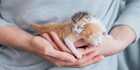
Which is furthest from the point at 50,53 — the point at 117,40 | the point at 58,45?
the point at 117,40

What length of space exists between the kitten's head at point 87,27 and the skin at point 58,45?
0.14 ft

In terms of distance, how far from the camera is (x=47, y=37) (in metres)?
0.84

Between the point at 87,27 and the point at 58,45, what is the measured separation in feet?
0.29

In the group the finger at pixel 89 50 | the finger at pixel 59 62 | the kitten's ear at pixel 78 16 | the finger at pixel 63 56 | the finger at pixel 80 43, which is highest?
the kitten's ear at pixel 78 16

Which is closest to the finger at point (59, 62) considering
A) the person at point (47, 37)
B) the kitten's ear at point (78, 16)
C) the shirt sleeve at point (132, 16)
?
the person at point (47, 37)

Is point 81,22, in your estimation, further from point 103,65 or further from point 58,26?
point 103,65

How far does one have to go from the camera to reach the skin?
0.83 m

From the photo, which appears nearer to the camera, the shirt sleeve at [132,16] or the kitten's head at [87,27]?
the kitten's head at [87,27]

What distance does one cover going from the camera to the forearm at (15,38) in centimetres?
88

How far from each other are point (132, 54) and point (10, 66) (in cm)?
42

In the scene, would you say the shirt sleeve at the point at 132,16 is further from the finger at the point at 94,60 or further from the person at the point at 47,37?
the finger at the point at 94,60

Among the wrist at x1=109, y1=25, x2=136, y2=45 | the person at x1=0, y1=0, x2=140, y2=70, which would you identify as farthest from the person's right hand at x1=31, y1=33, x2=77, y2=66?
the wrist at x1=109, y1=25, x2=136, y2=45

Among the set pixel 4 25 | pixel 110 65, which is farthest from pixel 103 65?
pixel 4 25

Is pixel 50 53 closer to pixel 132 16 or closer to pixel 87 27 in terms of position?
pixel 87 27
